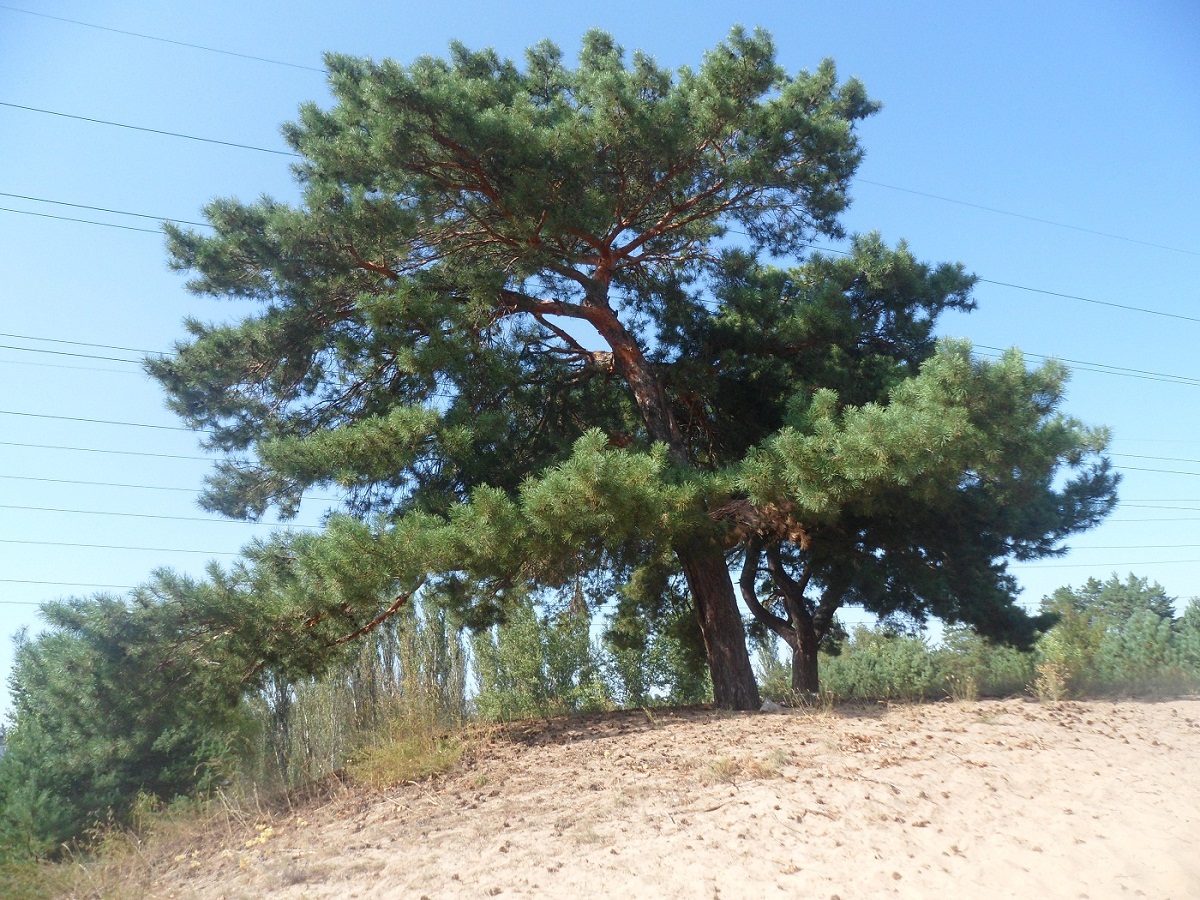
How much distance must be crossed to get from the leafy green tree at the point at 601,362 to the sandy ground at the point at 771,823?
205 centimetres

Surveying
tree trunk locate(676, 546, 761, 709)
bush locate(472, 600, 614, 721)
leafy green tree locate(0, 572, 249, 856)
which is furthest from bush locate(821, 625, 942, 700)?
leafy green tree locate(0, 572, 249, 856)

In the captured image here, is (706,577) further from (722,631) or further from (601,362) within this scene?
(601,362)

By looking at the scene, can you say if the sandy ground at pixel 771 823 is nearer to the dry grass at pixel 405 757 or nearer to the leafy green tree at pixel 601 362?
the dry grass at pixel 405 757

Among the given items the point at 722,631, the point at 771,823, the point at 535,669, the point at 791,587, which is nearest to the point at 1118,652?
the point at 791,587

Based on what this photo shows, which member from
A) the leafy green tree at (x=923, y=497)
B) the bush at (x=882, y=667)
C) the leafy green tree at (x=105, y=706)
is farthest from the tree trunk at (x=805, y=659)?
the leafy green tree at (x=105, y=706)

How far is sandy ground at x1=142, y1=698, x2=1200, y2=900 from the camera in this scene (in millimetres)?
4746

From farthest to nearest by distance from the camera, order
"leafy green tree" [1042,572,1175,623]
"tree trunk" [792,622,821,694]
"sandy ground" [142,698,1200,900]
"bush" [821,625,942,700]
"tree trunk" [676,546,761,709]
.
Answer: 1. "leafy green tree" [1042,572,1175,623]
2. "bush" [821,625,942,700]
3. "tree trunk" [792,622,821,694]
4. "tree trunk" [676,546,761,709]
5. "sandy ground" [142,698,1200,900]

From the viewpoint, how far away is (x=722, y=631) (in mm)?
9914

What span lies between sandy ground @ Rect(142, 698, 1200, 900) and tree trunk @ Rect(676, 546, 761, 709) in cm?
179

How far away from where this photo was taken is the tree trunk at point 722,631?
31.8ft

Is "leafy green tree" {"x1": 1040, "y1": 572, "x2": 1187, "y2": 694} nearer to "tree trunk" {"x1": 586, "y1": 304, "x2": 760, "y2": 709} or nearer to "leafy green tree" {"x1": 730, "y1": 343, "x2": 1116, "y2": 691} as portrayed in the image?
"leafy green tree" {"x1": 730, "y1": 343, "x2": 1116, "y2": 691}

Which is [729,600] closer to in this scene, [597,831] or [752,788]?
[752,788]

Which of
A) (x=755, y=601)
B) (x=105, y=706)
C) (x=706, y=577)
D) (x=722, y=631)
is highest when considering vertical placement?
(x=706, y=577)

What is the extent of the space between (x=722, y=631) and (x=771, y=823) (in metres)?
4.64
